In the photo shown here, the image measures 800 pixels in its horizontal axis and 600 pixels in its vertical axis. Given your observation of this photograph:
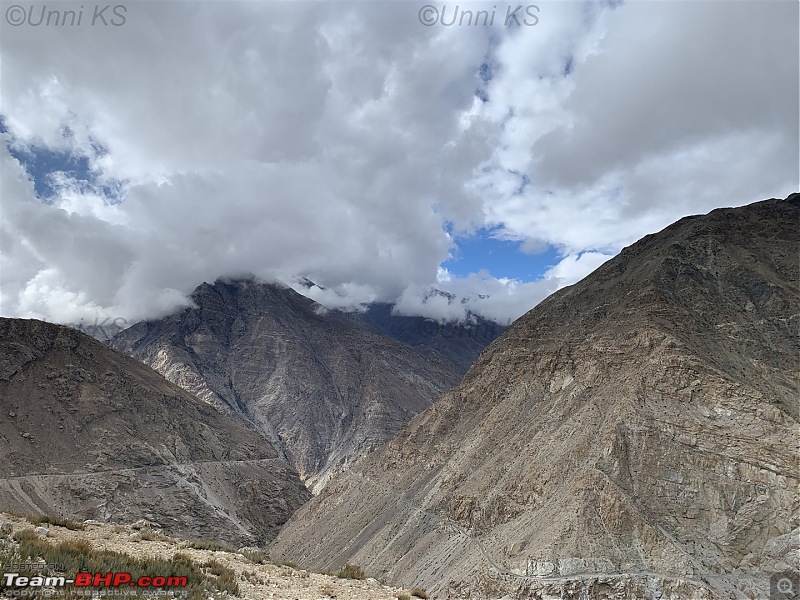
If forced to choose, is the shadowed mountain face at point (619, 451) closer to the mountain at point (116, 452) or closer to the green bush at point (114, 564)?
the mountain at point (116, 452)

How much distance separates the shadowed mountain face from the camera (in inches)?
1372

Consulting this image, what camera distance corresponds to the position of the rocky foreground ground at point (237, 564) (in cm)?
1185

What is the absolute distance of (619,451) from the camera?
4200cm

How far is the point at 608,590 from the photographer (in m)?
33.0

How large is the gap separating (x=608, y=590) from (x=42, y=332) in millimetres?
95399

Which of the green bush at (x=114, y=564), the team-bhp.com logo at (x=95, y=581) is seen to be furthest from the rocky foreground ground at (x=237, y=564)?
the team-bhp.com logo at (x=95, y=581)

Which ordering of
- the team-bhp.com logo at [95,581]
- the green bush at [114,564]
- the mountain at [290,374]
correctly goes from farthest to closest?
A: 1. the mountain at [290,374]
2. the green bush at [114,564]
3. the team-bhp.com logo at [95,581]

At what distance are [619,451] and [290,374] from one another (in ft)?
444

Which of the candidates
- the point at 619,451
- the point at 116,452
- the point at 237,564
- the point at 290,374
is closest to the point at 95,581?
the point at 237,564

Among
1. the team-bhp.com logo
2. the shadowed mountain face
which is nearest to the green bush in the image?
the team-bhp.com logo

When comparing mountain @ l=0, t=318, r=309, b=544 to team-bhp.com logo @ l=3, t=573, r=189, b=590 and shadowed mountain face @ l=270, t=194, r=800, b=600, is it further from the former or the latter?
team-bhp.com logo @ l=3, t=573, r=189, b=590

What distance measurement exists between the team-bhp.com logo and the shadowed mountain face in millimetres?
30609

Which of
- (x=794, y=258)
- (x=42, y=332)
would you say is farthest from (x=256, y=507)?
(x=794, y=258)

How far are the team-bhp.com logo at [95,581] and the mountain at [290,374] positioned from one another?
4637 inches
